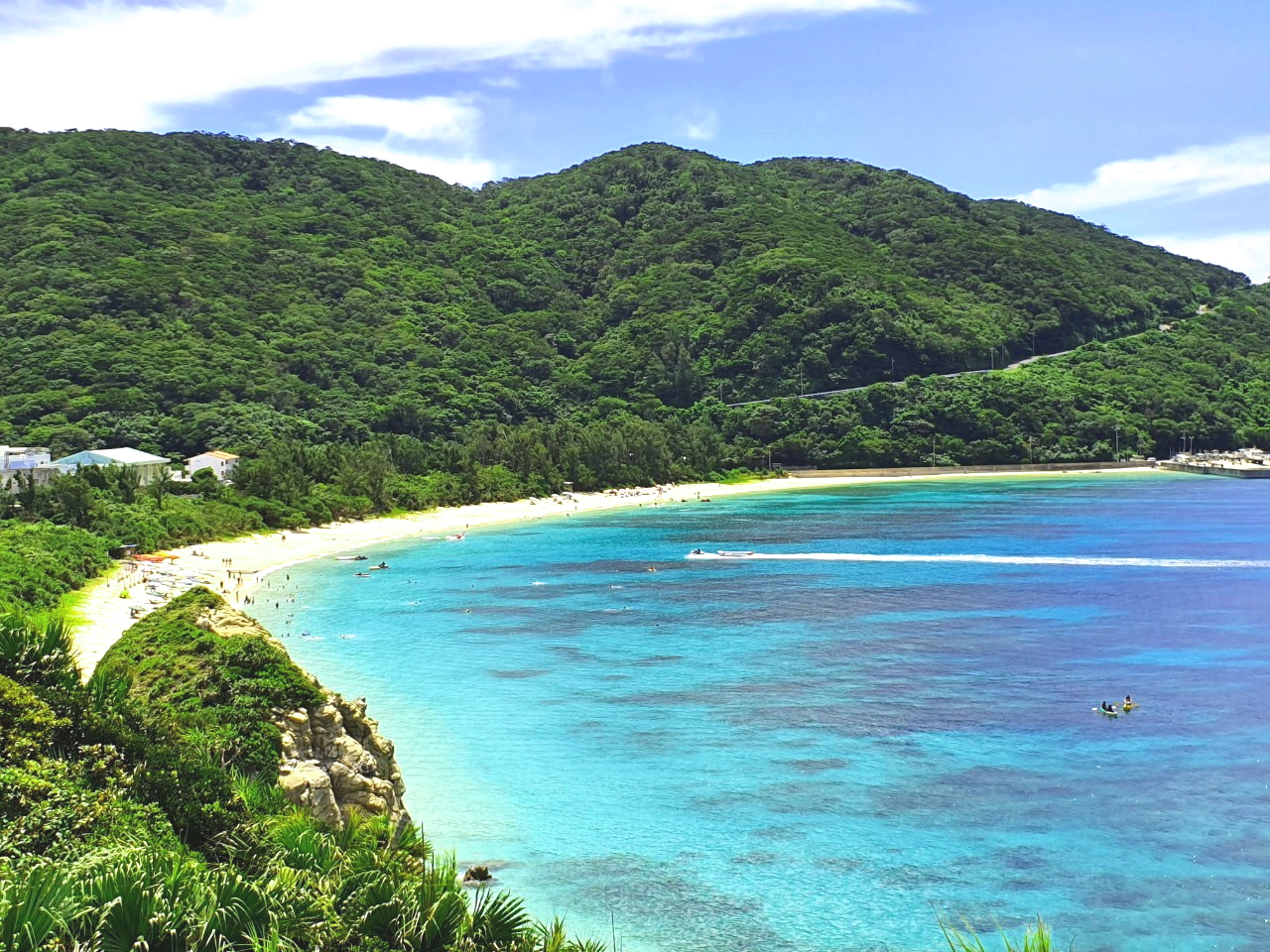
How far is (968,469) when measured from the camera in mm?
130750

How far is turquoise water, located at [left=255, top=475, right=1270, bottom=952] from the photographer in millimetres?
17344

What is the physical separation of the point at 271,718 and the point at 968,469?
403 ft

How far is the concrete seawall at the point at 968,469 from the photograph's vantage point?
12781 cm

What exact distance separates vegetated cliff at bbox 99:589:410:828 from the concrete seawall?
110 metres

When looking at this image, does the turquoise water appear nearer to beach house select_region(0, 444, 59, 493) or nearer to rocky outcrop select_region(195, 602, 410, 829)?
rocky outcrop select_region(195, 602, 410, 829)

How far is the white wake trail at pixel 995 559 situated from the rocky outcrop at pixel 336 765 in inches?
1681

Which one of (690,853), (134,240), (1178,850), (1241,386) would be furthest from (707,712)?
(1241,386)

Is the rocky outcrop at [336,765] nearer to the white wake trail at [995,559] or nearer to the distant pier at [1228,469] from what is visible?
the white wake trail at [995,559]

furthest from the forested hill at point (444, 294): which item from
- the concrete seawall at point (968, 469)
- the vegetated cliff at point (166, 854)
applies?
the vegetated cliff at point (166, 854)

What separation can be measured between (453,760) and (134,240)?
126435 millimetres

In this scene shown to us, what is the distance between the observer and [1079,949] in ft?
51.2

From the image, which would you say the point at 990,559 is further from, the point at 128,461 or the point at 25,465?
the point at 25,465

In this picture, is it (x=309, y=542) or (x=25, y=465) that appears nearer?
(x=309, y=542)

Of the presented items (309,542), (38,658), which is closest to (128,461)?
(309,542)
